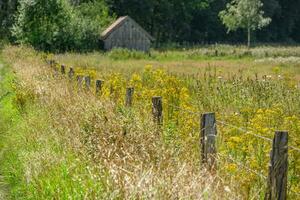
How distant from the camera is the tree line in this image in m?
44.1

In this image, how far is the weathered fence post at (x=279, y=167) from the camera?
485 cm

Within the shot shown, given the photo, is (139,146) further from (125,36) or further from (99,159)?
(125,36)

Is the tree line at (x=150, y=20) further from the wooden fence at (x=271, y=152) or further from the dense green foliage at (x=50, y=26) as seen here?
the wooden fence at (x=271, y=152)

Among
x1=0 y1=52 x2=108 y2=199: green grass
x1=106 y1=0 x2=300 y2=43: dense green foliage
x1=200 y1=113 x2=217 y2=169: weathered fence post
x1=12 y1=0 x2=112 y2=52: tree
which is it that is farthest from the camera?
x1=106 y1=0 x2=300 y2=43: dense green foliage

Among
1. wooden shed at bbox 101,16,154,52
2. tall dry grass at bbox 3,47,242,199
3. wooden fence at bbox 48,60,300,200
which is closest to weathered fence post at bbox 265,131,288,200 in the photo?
wooden fence at bbox 48,60,300,200

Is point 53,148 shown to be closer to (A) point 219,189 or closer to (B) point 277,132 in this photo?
(A) point 219,189

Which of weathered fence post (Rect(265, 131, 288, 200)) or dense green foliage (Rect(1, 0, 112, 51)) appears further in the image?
dense green foliage (Rect(1, 0, 112, 51))

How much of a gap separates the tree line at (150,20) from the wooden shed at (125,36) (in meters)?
0.95

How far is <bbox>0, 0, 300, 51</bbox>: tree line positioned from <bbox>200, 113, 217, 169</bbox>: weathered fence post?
38.8m

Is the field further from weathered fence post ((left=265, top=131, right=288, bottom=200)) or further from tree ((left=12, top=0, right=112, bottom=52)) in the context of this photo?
tree ((left=12, top=0, right=112, bottom=52))

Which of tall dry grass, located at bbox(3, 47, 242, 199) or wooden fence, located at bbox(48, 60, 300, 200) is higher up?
wooden fence, located at bbox(48, 60, 300, 200)

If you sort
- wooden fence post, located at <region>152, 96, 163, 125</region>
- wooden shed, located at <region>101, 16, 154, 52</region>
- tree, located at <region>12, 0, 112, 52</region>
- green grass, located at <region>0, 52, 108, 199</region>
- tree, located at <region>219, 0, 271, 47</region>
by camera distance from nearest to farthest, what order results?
green grass, located at <region>0, 52, 108, 199</region> → wooden fence post, located at <region>152, 96, 163, 125</region> → tree, located at <region>12, 0, 112, 52</region> → wooden shed, located at <region>101, 16, 154, 52</region> → tree, located at <region>219, 0, 271, 47</region>

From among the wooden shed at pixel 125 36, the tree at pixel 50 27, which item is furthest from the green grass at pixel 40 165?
the wooden shed at pixel 125 36

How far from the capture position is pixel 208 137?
→ 244 inches
